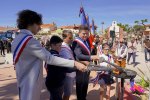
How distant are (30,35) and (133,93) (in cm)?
524

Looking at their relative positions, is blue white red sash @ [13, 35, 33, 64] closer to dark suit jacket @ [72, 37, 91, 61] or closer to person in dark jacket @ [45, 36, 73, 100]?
person in dark jacket @ [45, 36, 73, 100]

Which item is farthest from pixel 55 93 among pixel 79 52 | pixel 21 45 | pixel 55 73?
pixel 21 45

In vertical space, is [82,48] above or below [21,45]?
below

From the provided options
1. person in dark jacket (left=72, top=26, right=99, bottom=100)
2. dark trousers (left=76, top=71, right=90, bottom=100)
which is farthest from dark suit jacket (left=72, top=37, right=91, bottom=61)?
dark trousers (left=76, top=71, right=90, bottom=100)

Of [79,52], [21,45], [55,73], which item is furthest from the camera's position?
[79,52]

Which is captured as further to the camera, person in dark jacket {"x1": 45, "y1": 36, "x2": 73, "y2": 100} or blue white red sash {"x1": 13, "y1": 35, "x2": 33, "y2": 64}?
person in dark jacket {"x1": 45, "y1": 36, "x2": 73, "y2": 100}

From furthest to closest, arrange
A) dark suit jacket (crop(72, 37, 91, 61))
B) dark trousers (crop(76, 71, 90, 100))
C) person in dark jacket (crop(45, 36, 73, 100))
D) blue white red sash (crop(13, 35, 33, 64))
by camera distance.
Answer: dark trousers (crop(76, 71, 90, 100)) < dark suit jacket (crop(72, 37, 91, 61)) < person in dark jacket (crop(45, 36, 73, 100)) < blue white red sash (crop(13, 35, 33, 64))

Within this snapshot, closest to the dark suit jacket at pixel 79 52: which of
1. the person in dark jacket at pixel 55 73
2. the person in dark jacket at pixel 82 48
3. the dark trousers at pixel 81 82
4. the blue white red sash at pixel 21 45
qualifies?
the person in dark jacket at pixel 82 48

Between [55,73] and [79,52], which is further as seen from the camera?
[79,52]

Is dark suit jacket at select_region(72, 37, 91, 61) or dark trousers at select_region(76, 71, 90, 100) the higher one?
dark suit jacket at select_region(72, 37, 91, 61)

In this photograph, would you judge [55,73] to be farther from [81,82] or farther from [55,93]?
[81,82]

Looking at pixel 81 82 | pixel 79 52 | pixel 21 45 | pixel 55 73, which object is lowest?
pixel 81 82

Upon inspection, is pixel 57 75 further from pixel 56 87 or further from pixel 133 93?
pixel 133 93

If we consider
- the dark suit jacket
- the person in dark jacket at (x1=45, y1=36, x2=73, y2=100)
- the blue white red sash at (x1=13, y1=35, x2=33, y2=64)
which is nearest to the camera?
the blue white red sash at (x1=13, y1=35, x2=33, y2=64)
